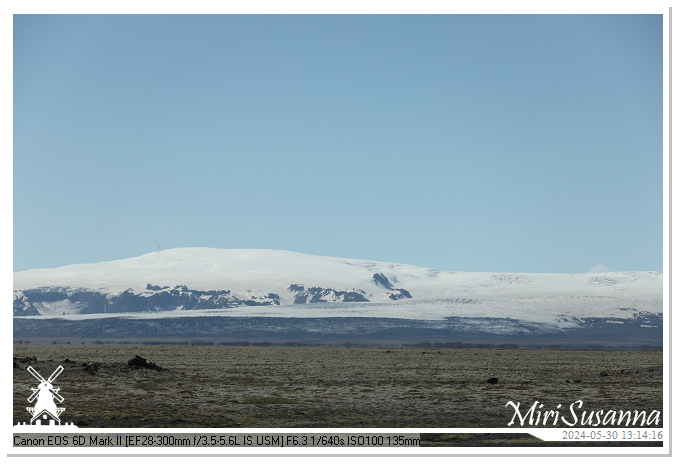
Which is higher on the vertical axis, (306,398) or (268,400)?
(268,400)

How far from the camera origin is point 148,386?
37.4 metres

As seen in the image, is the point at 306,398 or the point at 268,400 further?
the point at 306,398

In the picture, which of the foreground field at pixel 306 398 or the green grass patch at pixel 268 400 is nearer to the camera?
the foreground field at pixel 306 398

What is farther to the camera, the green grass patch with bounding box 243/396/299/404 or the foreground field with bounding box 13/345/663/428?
the green grass patch with bounding box 243/396/299/404

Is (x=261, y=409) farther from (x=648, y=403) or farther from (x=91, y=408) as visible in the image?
(x=648, y=403)
